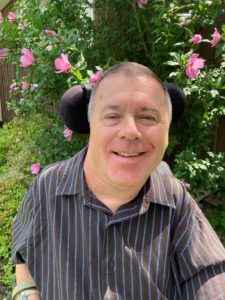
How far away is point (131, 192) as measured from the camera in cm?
131

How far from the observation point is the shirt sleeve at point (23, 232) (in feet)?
4.79

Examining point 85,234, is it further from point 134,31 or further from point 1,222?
point 1,222

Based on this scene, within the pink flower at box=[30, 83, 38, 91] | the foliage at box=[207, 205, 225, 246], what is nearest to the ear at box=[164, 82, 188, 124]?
the foliage at box=[207, 205, 225, 246]

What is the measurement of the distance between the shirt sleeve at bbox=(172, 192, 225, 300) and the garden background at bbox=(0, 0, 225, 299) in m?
1.04

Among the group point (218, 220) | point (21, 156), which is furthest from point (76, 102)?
point (21, 156)

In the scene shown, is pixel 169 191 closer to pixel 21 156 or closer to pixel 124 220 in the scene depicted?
pixel 124 220

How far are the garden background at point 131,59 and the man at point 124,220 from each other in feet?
3.40

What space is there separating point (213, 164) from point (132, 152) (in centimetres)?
152

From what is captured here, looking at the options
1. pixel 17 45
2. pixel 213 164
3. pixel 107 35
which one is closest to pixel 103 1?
pixel 107 35

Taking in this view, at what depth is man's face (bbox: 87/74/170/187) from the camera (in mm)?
1159

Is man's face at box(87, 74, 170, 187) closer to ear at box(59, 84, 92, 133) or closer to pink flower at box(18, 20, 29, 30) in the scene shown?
ear at box(59, 84, 92, 133)

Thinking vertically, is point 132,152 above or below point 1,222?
above

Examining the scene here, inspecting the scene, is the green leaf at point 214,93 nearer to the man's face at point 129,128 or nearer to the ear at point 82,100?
the ear at point 82,100

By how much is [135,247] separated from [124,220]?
4.5 inches
